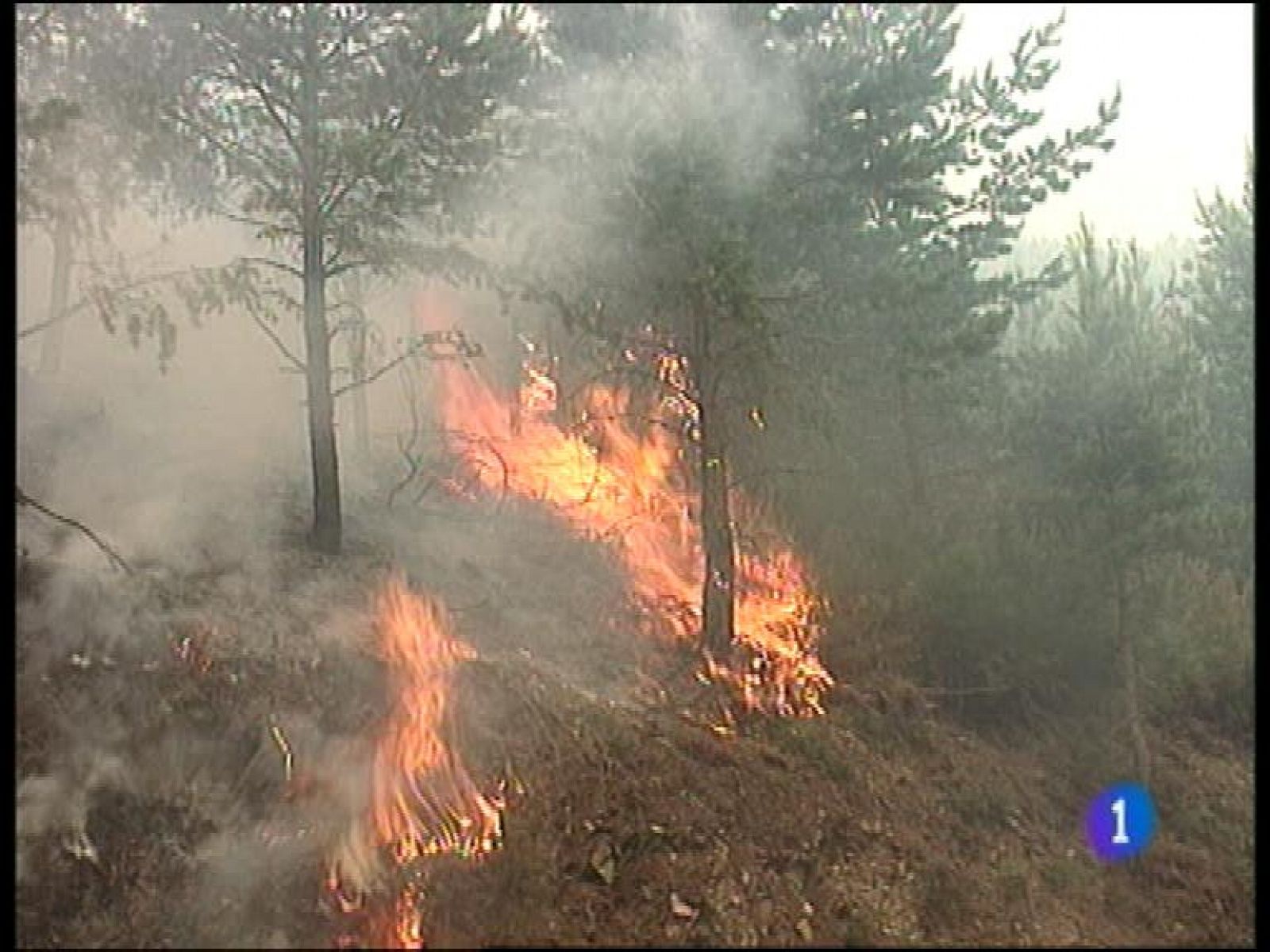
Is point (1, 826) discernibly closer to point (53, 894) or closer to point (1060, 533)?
point (53, 894)

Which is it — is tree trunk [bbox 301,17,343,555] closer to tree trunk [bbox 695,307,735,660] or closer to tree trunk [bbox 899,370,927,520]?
tree trunk [bbox 695,307,735,660]

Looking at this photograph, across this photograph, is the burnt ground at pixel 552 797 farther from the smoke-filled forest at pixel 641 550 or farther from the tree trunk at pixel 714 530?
the tree trunk at pixel 714 530

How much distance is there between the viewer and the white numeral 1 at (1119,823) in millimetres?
11176

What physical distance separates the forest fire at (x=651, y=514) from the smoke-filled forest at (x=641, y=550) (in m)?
0.11

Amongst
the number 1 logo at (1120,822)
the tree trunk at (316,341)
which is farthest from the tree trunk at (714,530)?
the tree trunk at (316,341)

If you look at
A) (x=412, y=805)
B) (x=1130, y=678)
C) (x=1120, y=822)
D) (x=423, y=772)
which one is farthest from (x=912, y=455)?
(x=412, y=805)

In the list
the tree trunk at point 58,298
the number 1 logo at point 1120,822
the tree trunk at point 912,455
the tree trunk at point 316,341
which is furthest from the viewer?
the tree trunk at point 58,298

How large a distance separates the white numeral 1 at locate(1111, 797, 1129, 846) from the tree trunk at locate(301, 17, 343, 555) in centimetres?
1019

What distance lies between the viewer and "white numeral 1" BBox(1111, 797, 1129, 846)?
11176 mm

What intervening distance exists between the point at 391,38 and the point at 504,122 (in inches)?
66.9

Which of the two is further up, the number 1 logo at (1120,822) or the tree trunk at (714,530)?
the tree trunk at (714,530)

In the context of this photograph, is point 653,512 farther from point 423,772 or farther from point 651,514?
point 423,772

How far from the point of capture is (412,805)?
956 cm

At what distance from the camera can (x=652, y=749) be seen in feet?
34.1
